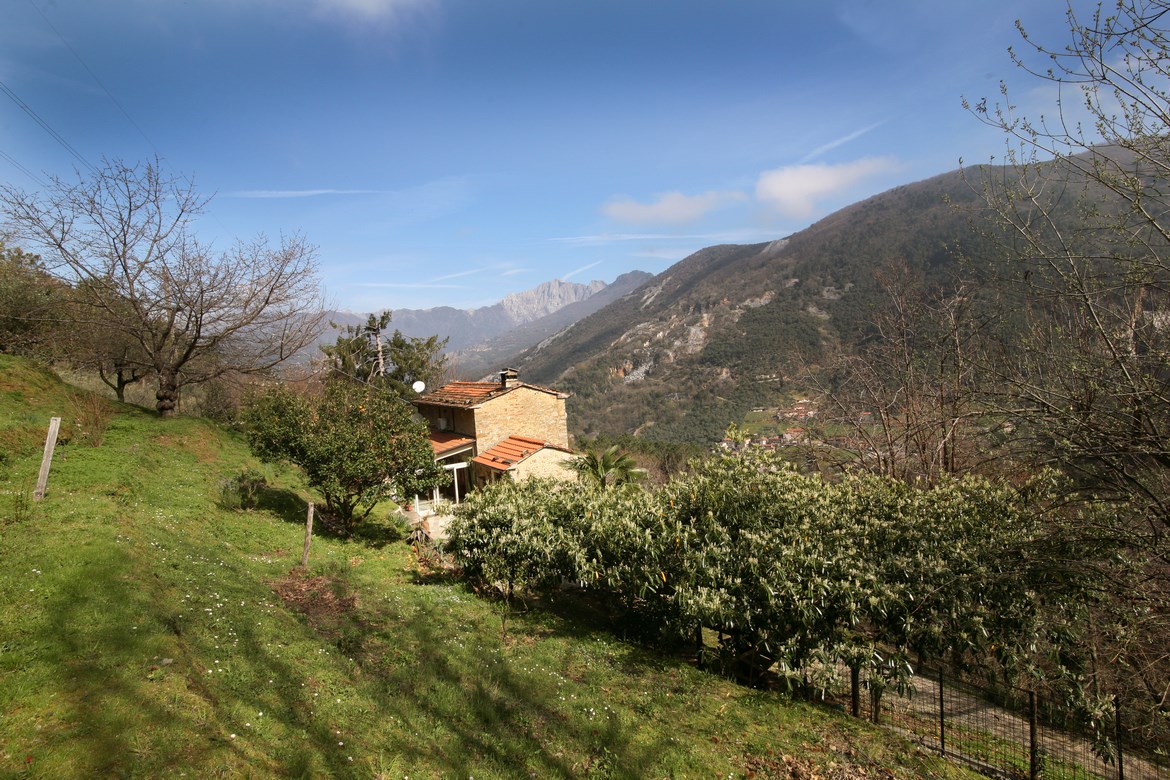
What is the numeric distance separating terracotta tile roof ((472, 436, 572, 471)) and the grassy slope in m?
8.82

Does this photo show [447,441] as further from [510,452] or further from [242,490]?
[242,490]

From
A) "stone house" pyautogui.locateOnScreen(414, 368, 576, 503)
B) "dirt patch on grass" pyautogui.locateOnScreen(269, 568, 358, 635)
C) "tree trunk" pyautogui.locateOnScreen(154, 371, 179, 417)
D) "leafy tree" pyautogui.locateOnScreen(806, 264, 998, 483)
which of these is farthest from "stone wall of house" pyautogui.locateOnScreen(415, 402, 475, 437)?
"leafy tree" pyautogui.locateOnScreen(806, 264, 998, 483)

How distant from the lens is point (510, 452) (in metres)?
22.0

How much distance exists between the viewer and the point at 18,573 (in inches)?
254

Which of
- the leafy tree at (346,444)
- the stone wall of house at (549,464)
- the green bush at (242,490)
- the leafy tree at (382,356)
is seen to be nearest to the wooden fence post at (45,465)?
the green bush at (242,490)

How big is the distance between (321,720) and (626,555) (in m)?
6.30

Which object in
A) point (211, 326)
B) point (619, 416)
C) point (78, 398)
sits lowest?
point (619, 416)

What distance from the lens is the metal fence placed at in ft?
24.4

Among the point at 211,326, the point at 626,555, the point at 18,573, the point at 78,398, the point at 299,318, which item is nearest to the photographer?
the point at 18,573

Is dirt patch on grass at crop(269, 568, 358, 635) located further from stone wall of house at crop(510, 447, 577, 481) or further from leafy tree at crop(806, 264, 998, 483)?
leafy tree at crop(806, 264, 998, 483)

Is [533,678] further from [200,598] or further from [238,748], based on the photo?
[200,598]

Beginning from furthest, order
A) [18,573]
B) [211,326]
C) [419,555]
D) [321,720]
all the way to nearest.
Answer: [211,326]
[419,555]
[18,573]
[321,720]

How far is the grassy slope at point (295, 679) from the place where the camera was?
4.66m

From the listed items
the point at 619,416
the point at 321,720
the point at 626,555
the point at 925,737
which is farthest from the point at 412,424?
the point at 619,416
